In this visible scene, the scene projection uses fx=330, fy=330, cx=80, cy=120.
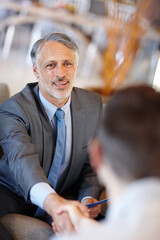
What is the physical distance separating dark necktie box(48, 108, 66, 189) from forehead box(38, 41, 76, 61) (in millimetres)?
259

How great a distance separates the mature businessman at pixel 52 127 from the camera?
4.76 feet

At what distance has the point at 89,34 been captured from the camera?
5914 millimetres

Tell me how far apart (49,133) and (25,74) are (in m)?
3.25

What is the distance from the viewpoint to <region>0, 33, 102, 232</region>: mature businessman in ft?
4.76

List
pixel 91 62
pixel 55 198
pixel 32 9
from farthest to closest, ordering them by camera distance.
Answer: pixel 91 62
pixel 32 9
pixel 55 198

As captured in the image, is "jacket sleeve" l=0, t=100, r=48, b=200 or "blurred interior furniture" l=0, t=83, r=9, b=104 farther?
"blurred interior furniture" l=0, t=83, r=9, b=104

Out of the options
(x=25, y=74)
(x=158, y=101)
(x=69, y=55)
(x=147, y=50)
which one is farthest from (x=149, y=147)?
(x=147, y=50)

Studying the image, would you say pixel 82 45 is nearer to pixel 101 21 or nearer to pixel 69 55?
pixel 101 21

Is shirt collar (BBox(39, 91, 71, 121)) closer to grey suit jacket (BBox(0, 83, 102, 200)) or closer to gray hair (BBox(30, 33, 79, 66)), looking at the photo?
grey suit jacket (BBox(0, 83, 102, 200))

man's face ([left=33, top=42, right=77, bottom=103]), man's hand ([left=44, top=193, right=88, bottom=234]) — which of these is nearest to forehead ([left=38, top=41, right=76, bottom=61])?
man's face ([left=33, top=42, right=77, bottom=103])

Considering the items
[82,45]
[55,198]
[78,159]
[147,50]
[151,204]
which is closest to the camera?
[151,204]

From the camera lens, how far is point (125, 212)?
2.02 ft

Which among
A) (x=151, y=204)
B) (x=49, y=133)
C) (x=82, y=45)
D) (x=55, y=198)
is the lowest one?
(x=55, y=198)

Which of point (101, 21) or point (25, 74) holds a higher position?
point (101, 21)
